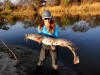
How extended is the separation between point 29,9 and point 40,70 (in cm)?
4521

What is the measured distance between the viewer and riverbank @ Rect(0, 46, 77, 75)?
15.8 feet

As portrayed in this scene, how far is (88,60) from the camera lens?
18.9 ft

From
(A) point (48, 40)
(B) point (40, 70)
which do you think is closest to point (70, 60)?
(B) point (40, 70)

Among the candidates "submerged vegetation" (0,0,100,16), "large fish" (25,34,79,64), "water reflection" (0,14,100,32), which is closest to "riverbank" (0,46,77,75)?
"large fish" (25,34,79,64)

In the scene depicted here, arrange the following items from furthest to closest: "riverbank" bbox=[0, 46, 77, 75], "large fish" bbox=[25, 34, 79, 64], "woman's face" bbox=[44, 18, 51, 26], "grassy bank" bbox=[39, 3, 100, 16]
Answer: "grassy bank" bbox=[39, 3, 100, 16], "riverbank" bbox=[0, 46, 77, 75], "woman's face" bbox=[44, 18, 51, 26], "large fish" bbox=[25, 34, 79, 64]

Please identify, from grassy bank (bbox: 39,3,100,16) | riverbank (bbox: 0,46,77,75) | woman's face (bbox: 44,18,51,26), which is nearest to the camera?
woman's face (bbox: 44,18,51,26)

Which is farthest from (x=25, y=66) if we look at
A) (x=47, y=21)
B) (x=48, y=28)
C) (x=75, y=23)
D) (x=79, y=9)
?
(x=79, y=9)

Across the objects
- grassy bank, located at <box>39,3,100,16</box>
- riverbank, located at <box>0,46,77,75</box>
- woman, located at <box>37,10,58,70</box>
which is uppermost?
woman, located at <box>37,10,58,70</box>

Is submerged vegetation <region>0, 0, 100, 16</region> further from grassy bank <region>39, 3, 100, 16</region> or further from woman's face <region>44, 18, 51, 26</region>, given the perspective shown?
woman's face <region>44, 18, 51, 26</region>

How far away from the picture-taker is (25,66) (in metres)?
5.36

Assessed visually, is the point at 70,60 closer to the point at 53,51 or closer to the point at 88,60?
the point at 88,60

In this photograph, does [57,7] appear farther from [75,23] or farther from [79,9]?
[75,23]

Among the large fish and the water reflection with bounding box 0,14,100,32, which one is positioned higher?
the large fish

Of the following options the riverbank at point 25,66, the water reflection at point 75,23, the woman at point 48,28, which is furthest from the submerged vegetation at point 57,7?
the woman at point 48,28
